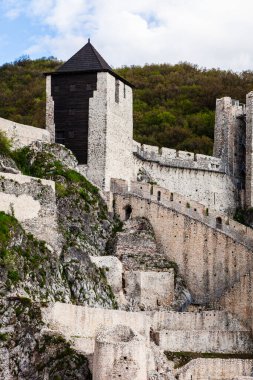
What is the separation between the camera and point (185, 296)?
190ft

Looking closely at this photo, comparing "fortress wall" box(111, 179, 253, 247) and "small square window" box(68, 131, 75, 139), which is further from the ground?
"small square window" box(68, 131, 75, 139)

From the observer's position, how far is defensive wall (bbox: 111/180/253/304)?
5878cm

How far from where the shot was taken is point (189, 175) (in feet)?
230

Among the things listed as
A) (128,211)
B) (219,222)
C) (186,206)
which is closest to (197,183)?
(219,222)

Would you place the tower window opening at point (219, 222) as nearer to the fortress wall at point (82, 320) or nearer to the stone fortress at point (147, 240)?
the stone fortress at point (147, 240)

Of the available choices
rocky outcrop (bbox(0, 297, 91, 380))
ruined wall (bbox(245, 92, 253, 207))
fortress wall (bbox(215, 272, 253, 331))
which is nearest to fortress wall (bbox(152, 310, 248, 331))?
fortress wall (bbox(215, 272, 253, 331))

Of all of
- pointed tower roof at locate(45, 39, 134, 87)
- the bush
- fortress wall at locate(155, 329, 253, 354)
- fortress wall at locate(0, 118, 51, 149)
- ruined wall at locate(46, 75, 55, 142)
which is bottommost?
fortress wall at locate(155, 329, 253, 354)

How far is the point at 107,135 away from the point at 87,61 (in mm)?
4966

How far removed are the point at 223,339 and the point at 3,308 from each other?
42.1ft

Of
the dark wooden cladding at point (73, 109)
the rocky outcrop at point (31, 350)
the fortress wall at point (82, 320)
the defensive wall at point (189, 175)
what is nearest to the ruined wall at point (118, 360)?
the rocky outcrop at point (31, 350)

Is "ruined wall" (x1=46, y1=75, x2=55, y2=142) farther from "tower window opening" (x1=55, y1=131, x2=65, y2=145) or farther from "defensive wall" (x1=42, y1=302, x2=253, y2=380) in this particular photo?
"defensive wall" (x1=42, y1=302, x2=253, y2=380)

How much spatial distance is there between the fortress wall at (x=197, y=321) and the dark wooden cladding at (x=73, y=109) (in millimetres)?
12489

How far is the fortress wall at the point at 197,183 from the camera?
6800cm

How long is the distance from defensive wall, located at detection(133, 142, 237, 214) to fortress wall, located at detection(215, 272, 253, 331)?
41.5 ft
